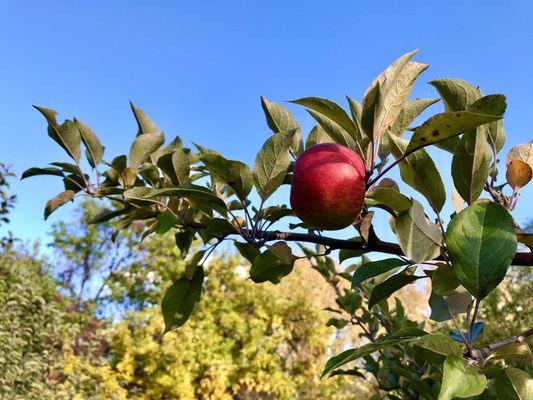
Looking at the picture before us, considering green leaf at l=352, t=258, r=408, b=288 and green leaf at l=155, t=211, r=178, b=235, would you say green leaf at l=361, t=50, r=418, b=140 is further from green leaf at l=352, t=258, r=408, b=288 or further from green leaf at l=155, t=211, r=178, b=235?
green leaf at l=155, t=211, r=178, b=235

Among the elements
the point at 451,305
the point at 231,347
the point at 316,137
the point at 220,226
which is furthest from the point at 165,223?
the point at 231,347

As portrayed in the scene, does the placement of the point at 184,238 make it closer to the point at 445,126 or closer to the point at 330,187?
the point at 330,187

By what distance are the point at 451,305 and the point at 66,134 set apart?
105cm

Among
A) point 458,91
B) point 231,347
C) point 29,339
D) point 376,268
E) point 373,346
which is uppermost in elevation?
point 29,339

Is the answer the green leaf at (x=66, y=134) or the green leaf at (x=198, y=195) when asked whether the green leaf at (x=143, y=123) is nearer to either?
the green leaf at (x=66, y=134)

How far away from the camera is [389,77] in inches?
28.0

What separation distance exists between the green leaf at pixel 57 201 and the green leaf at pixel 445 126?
977mm

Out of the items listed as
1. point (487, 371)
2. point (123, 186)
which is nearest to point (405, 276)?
point (487, 371)

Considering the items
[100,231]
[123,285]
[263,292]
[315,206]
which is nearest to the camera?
[315,206]

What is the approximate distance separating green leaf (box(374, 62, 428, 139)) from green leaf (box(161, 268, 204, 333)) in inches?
26.3

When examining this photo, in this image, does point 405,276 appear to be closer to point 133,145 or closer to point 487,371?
point 487,371

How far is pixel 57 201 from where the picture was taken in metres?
1.24

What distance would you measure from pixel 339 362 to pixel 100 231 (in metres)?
11.1

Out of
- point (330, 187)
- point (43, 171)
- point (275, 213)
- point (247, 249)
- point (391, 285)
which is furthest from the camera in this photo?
point (43, 171)
